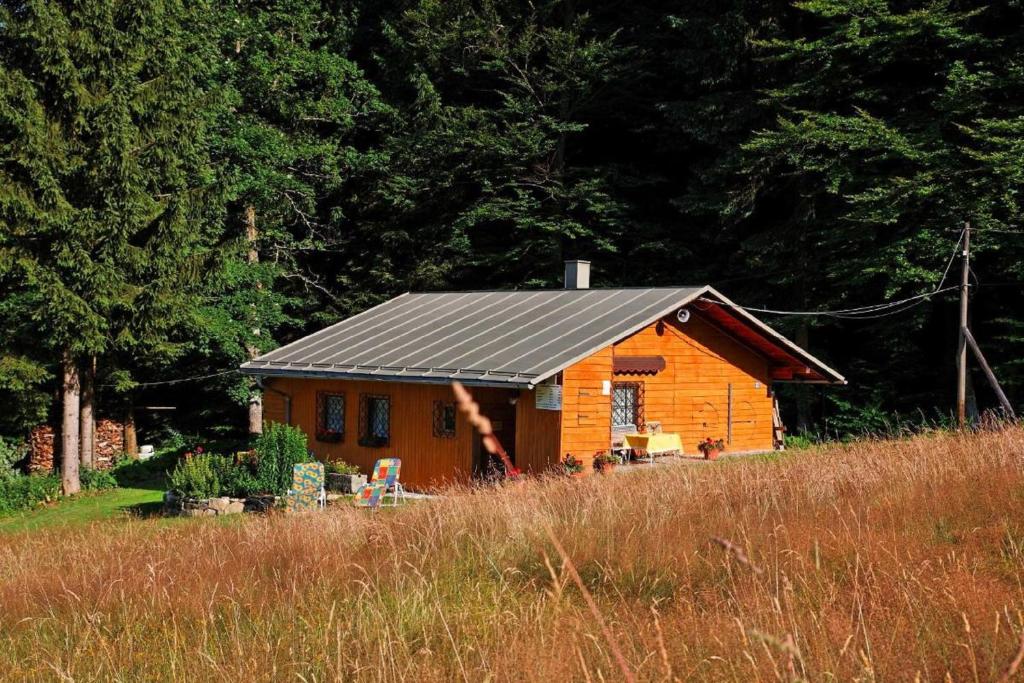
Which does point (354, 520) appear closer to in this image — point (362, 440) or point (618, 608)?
point (618, 608)

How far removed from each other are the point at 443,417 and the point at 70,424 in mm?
9137

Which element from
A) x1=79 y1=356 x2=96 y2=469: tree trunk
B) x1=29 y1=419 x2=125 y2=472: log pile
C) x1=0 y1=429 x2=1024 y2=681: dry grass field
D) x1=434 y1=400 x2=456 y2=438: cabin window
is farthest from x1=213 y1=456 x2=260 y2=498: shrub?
x1=0 y1=429 x2=1024 y2=681: dry grass field

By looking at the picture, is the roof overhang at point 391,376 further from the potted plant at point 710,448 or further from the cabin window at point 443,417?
the potted plant at point 710,448

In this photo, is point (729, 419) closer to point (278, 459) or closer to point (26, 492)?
point (278, 459)

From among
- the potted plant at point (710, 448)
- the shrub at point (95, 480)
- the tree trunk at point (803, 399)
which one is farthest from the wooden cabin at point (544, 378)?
the tree trunk at point (803, 399)

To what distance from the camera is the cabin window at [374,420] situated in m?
Answer: 22.5

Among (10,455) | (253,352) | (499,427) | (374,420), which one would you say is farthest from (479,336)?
(10,455)

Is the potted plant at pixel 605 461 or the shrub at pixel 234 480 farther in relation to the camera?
the shrub at pixel 234 480

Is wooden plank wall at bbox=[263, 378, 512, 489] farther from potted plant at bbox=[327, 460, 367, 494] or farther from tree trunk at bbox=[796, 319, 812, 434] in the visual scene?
tree trunk at bbox=[796, 319, 812, 434]

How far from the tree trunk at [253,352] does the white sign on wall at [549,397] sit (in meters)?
13.9

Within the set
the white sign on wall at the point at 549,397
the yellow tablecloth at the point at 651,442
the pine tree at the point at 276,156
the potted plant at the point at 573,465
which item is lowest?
the potted plant at the point at 573,465

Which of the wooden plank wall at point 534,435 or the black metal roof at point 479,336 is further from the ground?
the black metal roof at point 479,336

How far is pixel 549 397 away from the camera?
19.2 meters

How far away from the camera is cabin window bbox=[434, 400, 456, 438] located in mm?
21359
